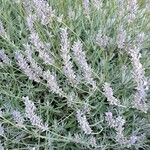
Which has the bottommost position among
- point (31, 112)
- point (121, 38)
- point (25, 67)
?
point (31, 112)

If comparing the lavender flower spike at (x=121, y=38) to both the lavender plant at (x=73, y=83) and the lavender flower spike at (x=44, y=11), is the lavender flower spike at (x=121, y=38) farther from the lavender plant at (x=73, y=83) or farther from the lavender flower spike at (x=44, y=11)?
the lavender flower spike at (x=44, y=11)

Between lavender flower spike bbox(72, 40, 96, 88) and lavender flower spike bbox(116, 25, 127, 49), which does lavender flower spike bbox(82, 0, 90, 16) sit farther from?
lavender flower spike bbox(72, 40, 96, 88)

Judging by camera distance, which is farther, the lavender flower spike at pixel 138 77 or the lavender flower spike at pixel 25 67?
the lavender flower spike at pixel 25 67

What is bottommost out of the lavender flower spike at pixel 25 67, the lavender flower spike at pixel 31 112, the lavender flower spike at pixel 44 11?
the lavender flower spike at pixel 31 112

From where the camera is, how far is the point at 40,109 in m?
1.68

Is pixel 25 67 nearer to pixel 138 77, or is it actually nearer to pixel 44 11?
pixel 44 11

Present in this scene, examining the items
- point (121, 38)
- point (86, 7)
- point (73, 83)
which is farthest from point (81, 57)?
point (86, 7)

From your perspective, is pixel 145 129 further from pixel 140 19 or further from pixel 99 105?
pixel 140 19

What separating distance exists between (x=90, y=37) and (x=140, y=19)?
0.37 metres

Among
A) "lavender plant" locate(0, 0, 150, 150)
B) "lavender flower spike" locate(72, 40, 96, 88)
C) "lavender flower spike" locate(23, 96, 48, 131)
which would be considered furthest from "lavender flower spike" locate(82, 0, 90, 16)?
"lavender flower spike" locate(23, 96, 48, 131)

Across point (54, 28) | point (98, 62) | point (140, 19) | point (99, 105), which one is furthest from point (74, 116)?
A: point (140, 19)

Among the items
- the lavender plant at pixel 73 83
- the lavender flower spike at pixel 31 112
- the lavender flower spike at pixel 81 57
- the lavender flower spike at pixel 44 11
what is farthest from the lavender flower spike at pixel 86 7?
the lavender flower spike at pixel 31 112

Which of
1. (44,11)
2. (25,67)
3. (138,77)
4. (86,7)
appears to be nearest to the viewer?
(138,77)

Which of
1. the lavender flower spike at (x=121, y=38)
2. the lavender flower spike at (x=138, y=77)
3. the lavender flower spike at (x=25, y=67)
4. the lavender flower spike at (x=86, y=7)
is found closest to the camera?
the lavender flower spike at (x=138, y=77)
